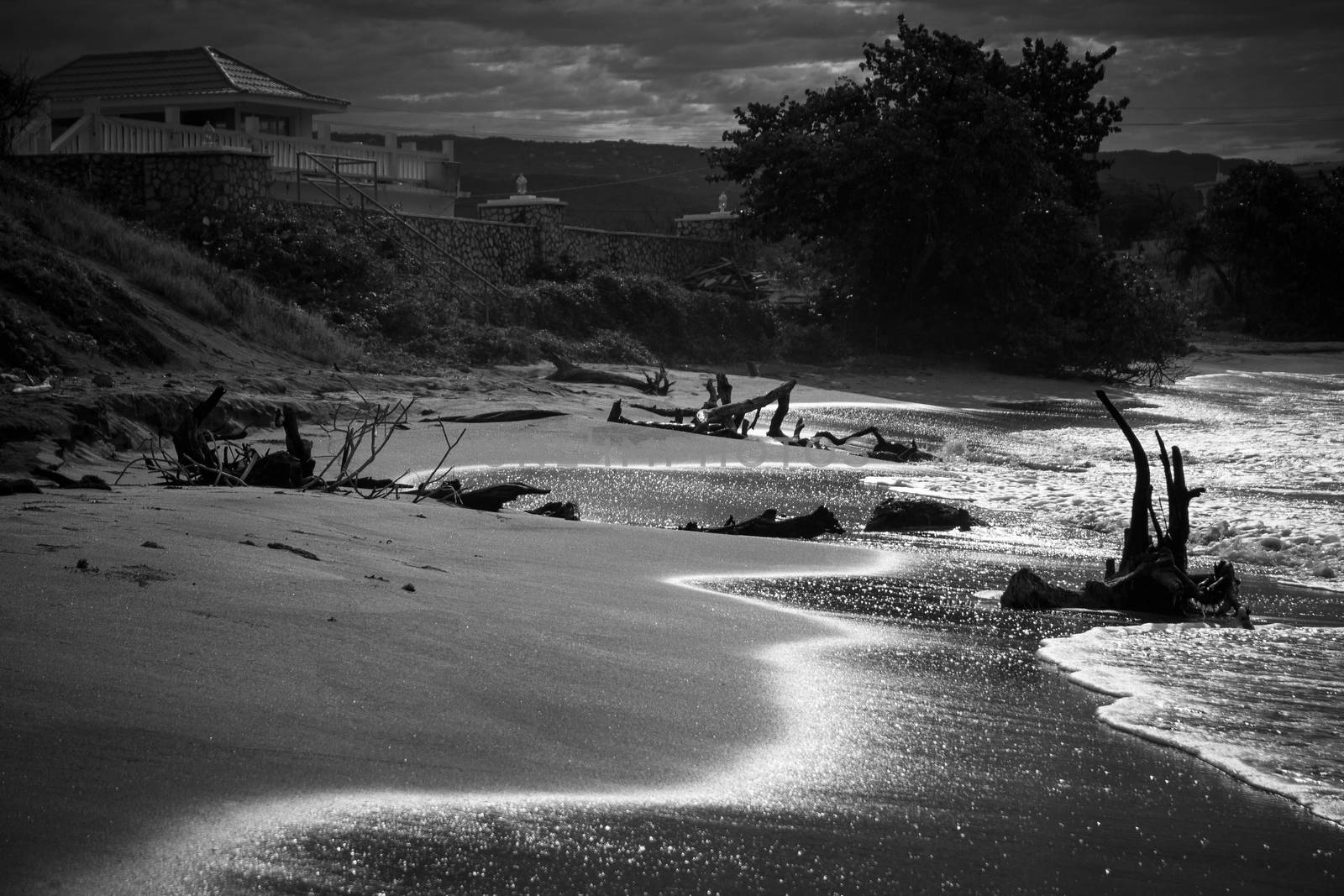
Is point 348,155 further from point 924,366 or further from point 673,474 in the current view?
point 673,474

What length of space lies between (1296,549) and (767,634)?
472 cm

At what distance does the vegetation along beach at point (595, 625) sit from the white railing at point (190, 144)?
4.62 meters

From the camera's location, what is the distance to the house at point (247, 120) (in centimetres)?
2436

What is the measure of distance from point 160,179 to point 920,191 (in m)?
14.7

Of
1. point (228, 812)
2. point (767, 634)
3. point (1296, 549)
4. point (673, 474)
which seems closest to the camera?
point (228, 812)

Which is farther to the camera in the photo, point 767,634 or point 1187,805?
point 767,634

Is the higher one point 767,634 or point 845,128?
point 845,128

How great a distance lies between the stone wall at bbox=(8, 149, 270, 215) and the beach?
1644 centimetres

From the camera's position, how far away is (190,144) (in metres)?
23.1

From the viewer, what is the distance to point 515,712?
3199 millimetres

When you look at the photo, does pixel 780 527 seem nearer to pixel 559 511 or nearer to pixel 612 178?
pixel 559 511

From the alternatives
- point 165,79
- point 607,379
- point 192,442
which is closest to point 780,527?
point 192,442

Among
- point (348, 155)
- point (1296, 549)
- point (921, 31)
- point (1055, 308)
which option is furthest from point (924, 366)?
point (1296, 549)

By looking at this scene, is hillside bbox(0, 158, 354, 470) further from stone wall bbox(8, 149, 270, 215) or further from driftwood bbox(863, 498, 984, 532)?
driftwood bbox(863, 498, 984, 532)
